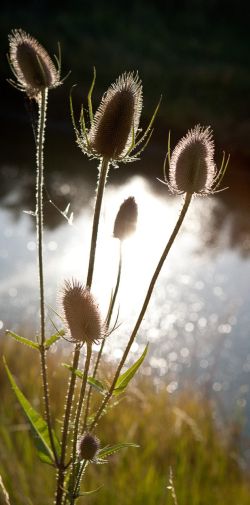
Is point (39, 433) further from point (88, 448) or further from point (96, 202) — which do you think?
point (96, 202)

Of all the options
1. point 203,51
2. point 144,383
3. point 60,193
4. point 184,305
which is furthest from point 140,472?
point 203,51

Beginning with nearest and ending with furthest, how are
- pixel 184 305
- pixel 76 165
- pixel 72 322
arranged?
pixel 72 322
pixel 184 305
pixel 76 165

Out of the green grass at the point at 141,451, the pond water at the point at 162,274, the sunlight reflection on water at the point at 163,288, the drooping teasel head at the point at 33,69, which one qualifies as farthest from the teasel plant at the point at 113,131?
the sunlight reflection on water at the point at 163,288

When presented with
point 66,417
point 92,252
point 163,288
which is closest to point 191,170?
point 92,252

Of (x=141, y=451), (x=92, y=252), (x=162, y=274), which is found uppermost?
(x=162, y=274)

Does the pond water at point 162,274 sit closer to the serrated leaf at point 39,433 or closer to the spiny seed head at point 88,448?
the serrated leaf at point 39,433

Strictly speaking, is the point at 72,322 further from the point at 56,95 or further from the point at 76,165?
the point at 56,95

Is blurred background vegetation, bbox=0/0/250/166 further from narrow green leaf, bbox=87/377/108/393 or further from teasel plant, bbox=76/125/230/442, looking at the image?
narrow green leaf, bbox=87/377/108/393
